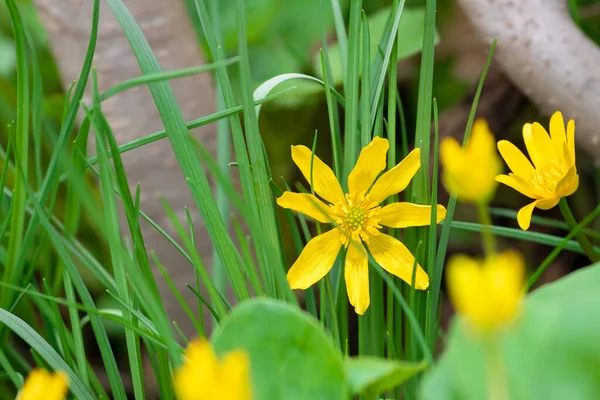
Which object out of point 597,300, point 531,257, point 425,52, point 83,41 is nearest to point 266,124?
point 83,41

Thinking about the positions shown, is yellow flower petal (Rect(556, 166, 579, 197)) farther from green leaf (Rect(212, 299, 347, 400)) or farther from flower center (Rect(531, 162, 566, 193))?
green leaf (Rect(212, 299, 347, 400))

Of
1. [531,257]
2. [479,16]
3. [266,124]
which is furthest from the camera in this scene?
[266,124]

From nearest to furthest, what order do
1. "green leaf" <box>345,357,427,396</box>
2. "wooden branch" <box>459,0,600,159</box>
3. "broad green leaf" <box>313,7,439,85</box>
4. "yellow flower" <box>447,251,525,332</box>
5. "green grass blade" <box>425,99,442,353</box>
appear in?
1. "yellow flower" <box>447,251,525,332</box>
2. "green leaf" <box>345,357,427,396</box>
3. "green grass blade" <box>425,99,442,353</box>
4. "wooden branch" <box>459,0,600,159</box>
5. "broad green leaf" <box>313,7,439,85</box>

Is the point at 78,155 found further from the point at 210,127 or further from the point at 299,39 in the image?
the point at 299,39

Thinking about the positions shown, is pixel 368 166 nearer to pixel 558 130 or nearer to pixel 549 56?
pixel 558 130

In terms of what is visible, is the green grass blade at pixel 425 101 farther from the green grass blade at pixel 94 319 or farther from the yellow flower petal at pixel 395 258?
the green grass blade at pixel 94 319

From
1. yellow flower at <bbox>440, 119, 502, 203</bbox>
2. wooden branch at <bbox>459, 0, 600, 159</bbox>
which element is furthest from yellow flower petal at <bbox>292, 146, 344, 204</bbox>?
wooden branch at <bbox>459, 0, 600, 159</bbox>
